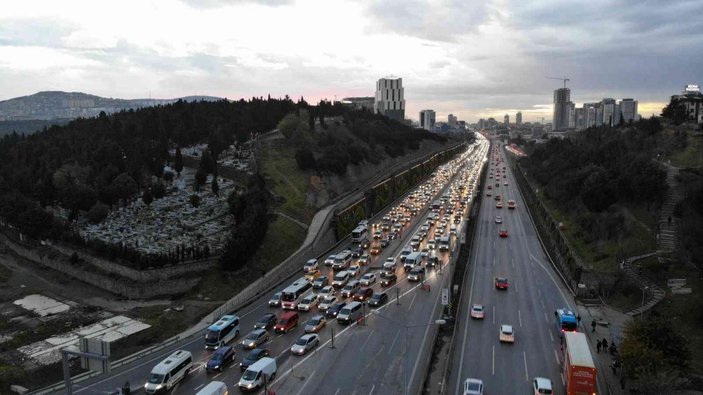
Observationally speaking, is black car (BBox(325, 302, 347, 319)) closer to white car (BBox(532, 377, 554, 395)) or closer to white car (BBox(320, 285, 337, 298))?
white car (BBox(320, 285, 337, 298))

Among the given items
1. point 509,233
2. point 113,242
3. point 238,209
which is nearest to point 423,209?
point 509,233

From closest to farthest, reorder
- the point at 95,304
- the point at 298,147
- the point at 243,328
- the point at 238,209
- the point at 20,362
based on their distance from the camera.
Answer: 1. the point at 20,362
2. the point at 243,328
3. the point at 95,304
4. the point at 238,209
5. the point at 298,147

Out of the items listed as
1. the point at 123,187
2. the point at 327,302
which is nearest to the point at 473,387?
the point at 327,302

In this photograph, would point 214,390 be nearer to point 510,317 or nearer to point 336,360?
point 336,360

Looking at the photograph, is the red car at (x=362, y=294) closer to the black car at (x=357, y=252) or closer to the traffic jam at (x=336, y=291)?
the traffic jam at (x=336, y=291)

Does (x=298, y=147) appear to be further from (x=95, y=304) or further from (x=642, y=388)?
(x=642, y=388)

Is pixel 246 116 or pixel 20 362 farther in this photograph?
pixel 246 116
